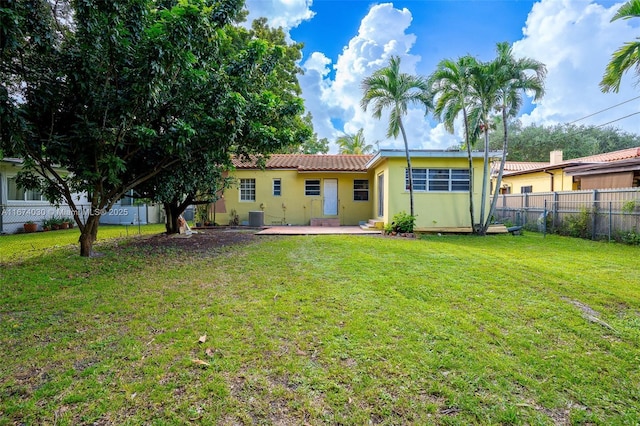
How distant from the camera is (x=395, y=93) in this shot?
11.2 m

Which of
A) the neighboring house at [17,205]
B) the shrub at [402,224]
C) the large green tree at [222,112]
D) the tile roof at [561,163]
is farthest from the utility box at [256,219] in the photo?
the tile roof at [561,163]

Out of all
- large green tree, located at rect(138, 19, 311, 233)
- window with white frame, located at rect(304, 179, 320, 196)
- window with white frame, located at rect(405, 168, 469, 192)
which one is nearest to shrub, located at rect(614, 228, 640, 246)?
window with white frame, located at rect(405, 168, 469, 192)

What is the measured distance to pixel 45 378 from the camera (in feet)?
8.25

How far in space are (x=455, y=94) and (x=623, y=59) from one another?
5.05m

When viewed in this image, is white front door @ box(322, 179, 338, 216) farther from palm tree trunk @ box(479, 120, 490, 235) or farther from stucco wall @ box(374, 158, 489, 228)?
palm tree trunk @ box(479, 120, 490, 235)

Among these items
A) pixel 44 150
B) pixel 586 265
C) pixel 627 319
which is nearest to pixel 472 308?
pixel 627 319

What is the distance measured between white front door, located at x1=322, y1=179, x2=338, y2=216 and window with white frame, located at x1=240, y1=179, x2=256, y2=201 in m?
3.73

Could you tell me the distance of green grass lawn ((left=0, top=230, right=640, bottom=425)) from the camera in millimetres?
2227

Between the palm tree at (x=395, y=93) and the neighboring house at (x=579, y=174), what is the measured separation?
26.0 ft

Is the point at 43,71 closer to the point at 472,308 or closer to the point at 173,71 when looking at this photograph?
the point at 173,71

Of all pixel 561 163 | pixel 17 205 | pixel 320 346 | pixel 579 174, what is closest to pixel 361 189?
pixel 579 174

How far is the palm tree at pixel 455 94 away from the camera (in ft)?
34.2

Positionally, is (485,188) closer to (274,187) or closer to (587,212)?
(587,212)

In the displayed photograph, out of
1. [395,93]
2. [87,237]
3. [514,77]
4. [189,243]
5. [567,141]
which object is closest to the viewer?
[87,237]
